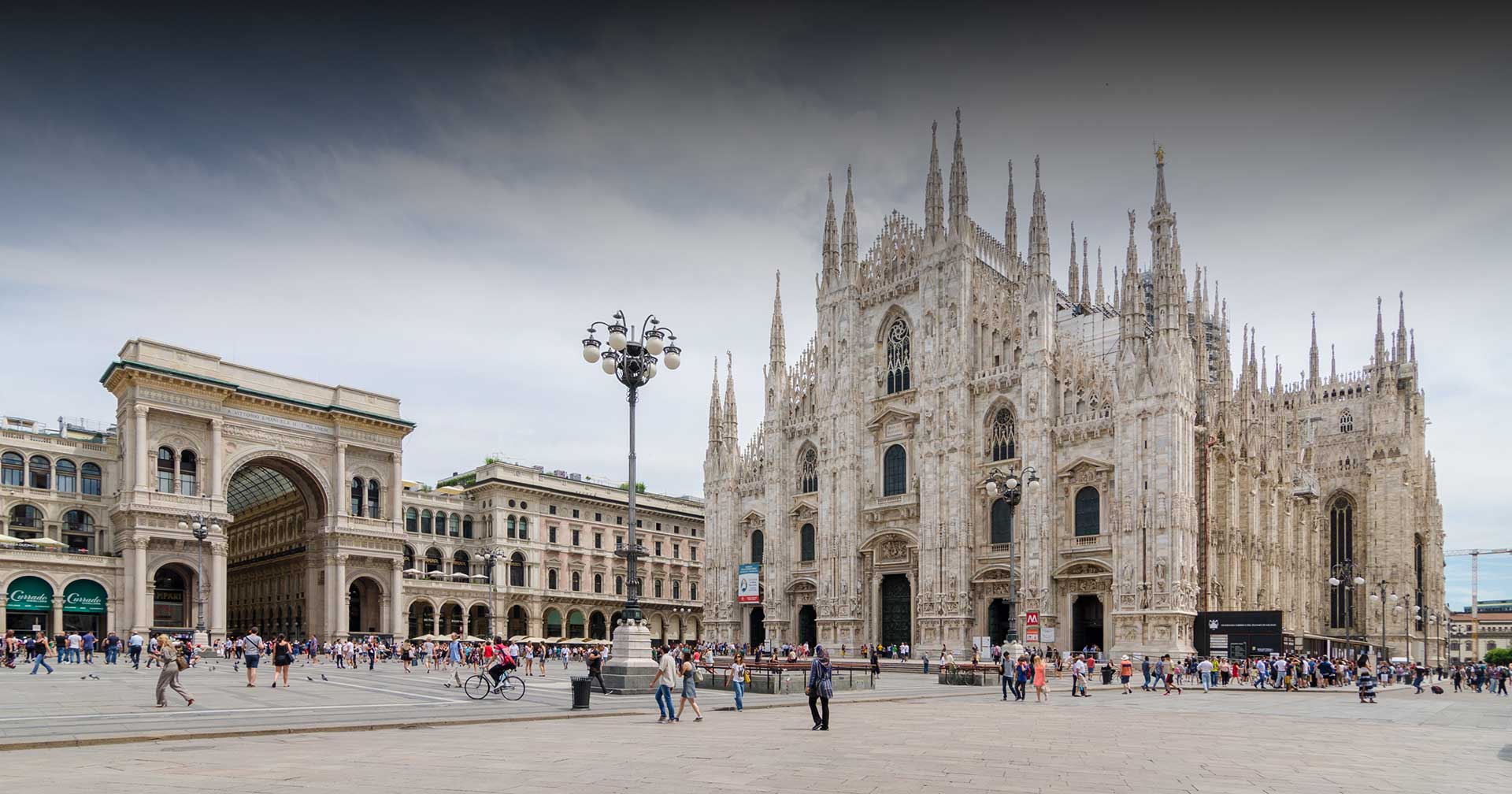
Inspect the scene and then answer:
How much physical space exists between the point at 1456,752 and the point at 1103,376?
3628cm

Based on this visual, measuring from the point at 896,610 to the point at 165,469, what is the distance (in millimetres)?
40007

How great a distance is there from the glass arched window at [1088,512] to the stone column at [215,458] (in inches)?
1782

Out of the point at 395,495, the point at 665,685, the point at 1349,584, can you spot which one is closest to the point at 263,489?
the point at 395,495

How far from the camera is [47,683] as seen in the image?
29.5m

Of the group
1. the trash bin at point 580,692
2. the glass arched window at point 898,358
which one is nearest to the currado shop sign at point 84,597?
the glass arched window at point 898,358

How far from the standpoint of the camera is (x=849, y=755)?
14.9 meters

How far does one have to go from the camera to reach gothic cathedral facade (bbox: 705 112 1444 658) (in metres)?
48.8

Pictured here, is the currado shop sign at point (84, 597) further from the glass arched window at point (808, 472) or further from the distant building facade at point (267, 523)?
the glass arched window at point (808, 472)

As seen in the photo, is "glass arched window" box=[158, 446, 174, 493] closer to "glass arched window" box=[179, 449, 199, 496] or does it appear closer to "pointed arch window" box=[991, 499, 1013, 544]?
"glass arched window" box=[179, 449, 199, 496]

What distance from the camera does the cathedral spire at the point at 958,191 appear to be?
57125 mm

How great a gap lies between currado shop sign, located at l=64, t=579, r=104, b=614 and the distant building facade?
6 centimetres

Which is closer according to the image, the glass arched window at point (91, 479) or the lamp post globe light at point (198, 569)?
the lamp post globe light at point (198, 569)

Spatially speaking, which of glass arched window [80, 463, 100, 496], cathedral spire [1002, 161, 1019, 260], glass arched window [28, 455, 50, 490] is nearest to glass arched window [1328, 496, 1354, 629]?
cathedral spire [1002, 161, 1019, 260]

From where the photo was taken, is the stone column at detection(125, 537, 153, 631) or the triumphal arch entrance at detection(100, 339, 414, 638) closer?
the stone column at detection(125, 537, 153, 631)
